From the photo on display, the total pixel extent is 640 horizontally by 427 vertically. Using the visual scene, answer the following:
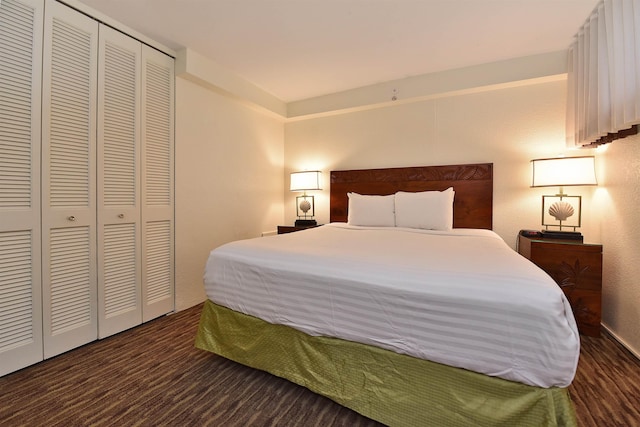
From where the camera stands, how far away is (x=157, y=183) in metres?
2.43

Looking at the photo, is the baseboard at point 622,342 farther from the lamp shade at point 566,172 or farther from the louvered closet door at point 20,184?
the louvered closet door at point 20,184

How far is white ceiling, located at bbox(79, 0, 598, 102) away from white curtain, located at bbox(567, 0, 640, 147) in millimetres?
192

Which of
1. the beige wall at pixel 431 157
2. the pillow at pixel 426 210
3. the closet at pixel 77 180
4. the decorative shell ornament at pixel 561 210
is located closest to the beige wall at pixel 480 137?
the beige wall at pixel 431 157

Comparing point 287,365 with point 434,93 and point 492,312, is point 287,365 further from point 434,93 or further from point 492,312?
point 434,93

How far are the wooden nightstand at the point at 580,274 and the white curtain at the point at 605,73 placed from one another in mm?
881

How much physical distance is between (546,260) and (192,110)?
11.5ft

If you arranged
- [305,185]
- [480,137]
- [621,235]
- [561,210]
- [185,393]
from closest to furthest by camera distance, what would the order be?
1. [185,393]
2. [621,235]
3. [561,210]
4. [480,137]
5. [305,185]

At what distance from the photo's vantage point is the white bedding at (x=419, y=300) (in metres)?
0.97

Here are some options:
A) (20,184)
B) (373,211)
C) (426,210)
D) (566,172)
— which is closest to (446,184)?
(426,210)

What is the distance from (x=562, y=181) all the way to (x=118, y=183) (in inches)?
147

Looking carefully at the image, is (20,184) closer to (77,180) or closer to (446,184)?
(77,180)

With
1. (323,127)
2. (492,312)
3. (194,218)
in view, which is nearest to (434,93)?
(323,127)

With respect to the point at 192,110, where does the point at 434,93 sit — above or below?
above

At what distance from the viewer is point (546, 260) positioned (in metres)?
2.19
